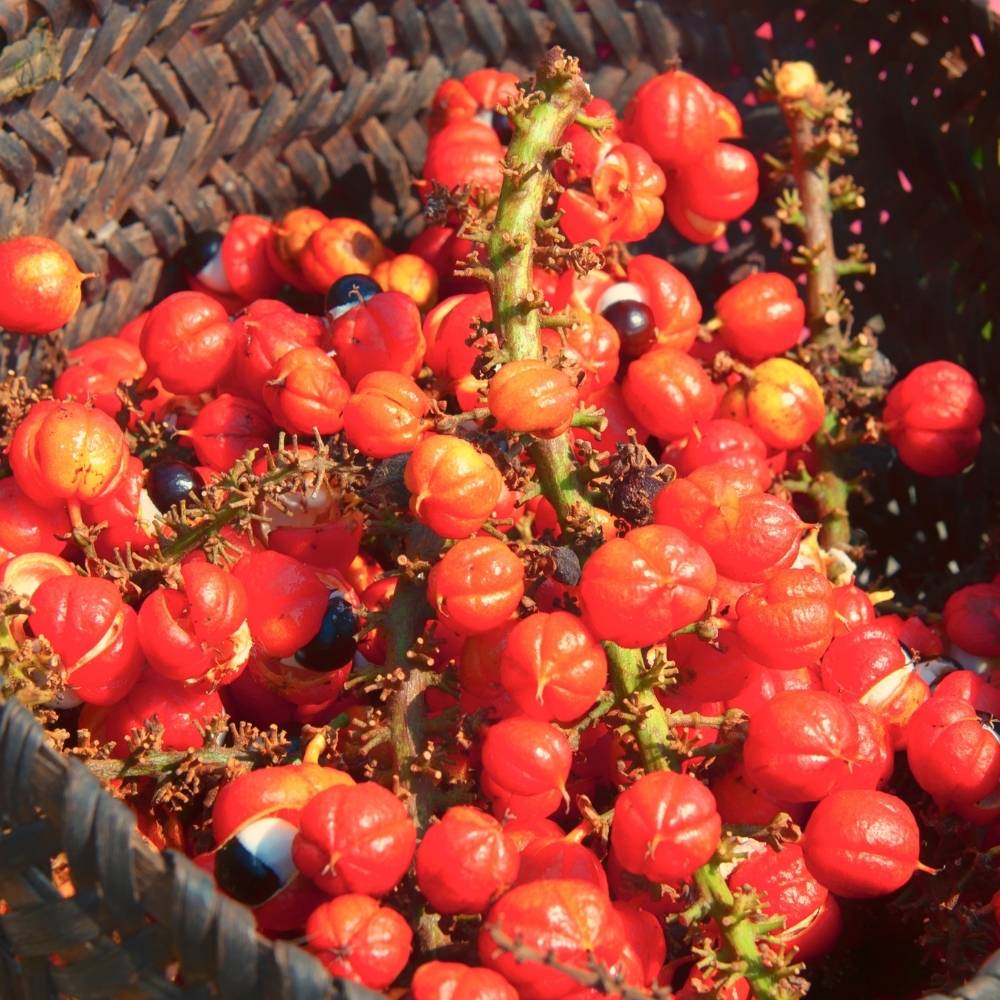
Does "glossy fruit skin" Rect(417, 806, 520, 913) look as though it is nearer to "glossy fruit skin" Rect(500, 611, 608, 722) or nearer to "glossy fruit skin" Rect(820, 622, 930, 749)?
"glossy fruit skin" Rect(500, 611, 608, 722)

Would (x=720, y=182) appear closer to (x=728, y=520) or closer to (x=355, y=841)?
(x=728, y=520)

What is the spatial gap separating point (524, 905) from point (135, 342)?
238 cm

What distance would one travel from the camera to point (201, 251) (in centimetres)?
402

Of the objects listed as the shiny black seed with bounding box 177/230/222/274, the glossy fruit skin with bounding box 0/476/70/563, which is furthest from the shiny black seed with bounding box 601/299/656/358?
the glossy fruit skin with bounding box 0/476/70/563

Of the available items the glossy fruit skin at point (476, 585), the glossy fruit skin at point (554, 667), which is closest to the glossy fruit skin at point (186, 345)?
the glossy fruit skin at point (476, 585)

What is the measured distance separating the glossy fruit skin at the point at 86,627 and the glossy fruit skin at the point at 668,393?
4.81 ft

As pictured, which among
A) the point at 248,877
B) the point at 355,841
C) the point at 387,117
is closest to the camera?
the point at 355,841

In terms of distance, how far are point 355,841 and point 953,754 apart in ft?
4.43

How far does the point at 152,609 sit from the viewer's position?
261 cm

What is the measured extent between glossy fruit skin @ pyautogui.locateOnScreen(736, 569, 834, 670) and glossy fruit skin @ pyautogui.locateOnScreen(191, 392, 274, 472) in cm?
138

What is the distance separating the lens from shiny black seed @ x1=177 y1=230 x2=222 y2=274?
158 inches

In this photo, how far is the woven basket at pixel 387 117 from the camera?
364 cm

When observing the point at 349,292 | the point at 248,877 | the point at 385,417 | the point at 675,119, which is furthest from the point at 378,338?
the point at 248,877

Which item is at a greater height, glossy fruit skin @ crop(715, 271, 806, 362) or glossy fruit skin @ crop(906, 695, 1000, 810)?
glossy fruit skin @ crop(715, 271, 806, 362)
